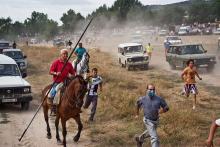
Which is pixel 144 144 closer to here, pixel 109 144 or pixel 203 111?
pixel 109 144

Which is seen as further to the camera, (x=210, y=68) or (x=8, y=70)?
(x=210, y=68)

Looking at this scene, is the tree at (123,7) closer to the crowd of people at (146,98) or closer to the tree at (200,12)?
the tree at (200,12)

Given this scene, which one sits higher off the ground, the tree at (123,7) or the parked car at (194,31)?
the tree at (123,7)

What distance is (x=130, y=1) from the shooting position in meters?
113

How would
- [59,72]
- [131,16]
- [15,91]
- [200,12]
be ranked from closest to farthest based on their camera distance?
[59,72]
[15,91]
[200,12]
[131,16]

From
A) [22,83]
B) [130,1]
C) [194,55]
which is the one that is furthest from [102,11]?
[22,83]

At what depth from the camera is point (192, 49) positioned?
2983 cm

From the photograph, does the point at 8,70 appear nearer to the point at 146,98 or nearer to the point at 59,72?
the point at 59,72

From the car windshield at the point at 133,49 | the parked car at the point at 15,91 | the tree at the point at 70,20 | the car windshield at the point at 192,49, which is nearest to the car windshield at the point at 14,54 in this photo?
the car windshield at the point at 133,49

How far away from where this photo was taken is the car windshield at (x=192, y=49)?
1166 inches

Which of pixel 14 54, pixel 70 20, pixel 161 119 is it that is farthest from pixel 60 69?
pixel 70 20

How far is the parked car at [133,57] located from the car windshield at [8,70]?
1368 centimetres

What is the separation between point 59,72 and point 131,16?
99.8 metres

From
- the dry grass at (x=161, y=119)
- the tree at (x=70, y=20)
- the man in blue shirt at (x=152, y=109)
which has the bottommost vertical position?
the dry grass at (x=161, y=119)
